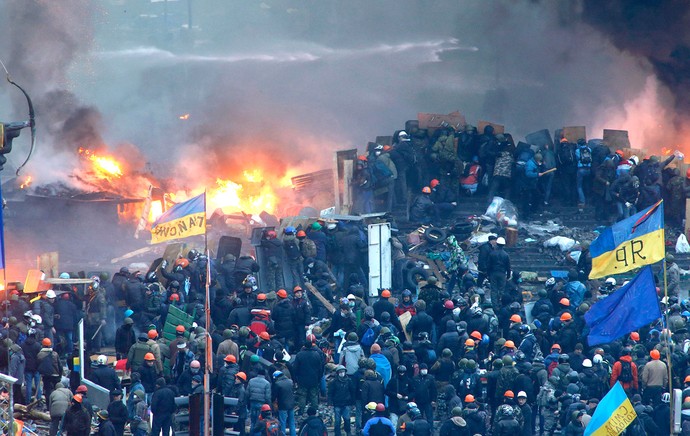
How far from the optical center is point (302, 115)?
43.9m

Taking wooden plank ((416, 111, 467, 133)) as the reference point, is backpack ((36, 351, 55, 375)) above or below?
below

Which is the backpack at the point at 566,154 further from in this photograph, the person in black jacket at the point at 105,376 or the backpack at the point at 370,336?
the person in black jacket at the point at 105,376

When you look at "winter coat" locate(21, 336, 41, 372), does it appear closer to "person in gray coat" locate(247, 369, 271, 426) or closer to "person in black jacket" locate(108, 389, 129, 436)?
"person in black jacket" locate(108, 389, 129, 436)

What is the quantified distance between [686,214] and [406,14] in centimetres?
1610

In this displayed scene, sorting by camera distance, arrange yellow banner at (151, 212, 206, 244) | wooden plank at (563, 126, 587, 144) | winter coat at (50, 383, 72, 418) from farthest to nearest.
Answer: wooden plank at (563, 126, 587, 144)
yellow banner at (151, 212, 206, 244)
winter coat at (50, 383, 72, 418)

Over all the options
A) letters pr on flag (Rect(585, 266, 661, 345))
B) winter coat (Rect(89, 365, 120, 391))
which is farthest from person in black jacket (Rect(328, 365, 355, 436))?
letters pr on flag (Rect(585, 266, 661, 345))

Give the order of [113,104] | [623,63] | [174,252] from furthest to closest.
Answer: [113,104], [623,63], [174,252]

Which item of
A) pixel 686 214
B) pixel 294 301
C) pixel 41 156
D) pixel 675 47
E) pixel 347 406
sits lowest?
pixel 347 406

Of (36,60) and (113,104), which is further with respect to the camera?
(113,104)

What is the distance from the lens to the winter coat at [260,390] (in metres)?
22.1

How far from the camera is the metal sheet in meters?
28.4

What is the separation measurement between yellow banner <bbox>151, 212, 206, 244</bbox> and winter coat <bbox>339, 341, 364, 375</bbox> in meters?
3.09

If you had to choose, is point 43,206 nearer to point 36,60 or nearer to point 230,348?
point 36,60

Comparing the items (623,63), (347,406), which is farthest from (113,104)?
(347,406)
